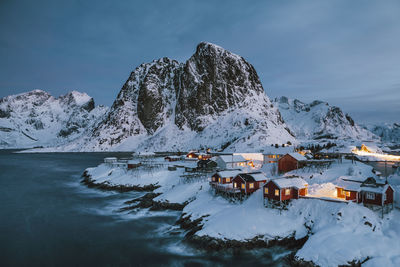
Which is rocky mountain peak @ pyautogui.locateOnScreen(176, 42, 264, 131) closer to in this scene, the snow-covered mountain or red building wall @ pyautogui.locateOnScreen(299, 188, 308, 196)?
the snow-covered mountain

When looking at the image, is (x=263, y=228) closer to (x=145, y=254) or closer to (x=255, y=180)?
(x=255, y=180)

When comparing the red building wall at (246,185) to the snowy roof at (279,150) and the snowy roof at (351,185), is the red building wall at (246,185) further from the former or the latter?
the snowy roof at (279,150)

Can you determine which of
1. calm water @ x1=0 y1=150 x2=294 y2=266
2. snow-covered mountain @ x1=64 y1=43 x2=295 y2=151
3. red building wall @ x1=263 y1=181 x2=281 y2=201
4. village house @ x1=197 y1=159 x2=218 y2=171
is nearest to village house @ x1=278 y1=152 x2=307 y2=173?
village house @ x1=197 y1=159 x2=218 y2=171

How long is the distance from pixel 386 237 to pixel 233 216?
15.8 metres

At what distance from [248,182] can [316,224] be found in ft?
37.9

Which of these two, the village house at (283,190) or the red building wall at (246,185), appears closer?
the village house at (283,190)

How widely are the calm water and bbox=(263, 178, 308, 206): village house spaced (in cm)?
742

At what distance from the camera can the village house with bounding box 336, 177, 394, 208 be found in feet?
95.9

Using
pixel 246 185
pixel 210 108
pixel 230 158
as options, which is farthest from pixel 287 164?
pixel 210 108

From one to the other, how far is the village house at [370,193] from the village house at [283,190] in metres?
5.33

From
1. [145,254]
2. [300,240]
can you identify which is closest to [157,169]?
[145,254]

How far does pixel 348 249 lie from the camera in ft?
79.1

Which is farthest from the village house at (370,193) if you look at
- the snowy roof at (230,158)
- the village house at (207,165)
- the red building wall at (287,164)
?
the village house at (207,165)

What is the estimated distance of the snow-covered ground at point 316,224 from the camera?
2403 centimetres
